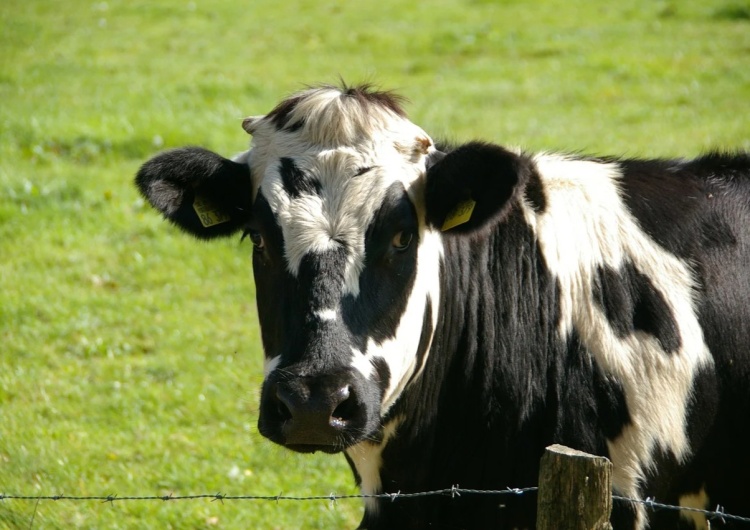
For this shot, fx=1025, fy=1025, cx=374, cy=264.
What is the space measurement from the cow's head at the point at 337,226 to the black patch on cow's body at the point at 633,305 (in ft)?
2.01

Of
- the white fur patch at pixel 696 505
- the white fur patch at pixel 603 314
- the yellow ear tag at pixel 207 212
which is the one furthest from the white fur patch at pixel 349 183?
the white fur patch at pixel 696 505

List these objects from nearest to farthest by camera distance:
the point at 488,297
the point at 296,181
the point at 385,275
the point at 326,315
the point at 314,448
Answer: the point at 314,448 < the point at 326,315 < the point at 385,275 < the point at 296,181 < the point at 488,297

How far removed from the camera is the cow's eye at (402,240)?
4176mm

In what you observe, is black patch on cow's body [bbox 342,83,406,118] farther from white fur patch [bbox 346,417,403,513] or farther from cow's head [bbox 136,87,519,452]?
white fur patch [bbox 346,417,403,513]

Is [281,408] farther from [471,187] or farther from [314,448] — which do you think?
[471,187]

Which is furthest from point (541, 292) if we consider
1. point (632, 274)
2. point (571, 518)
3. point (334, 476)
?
point (334, 476)

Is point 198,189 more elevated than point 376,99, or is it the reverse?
point 376,99

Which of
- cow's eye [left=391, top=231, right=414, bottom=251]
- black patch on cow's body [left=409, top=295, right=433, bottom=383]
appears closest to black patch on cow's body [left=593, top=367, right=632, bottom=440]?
black patch on cow's body [left=409, top=295, right=433, bottom=383]

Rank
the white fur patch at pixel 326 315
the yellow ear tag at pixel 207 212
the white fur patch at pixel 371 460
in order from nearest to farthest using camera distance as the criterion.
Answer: the white fur patch at pixel 326 315, the white fur patch at pixel 371 460, the yellow ear tag at pixel 207 212

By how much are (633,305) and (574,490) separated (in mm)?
1673

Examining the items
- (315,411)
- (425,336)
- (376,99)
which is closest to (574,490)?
(315,411)

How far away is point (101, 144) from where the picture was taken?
12719mm

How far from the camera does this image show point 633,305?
14.5ft

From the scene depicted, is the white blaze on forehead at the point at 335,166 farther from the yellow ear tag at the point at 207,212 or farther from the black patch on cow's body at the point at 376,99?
the yellow ear tag at the point at 207,212
